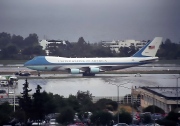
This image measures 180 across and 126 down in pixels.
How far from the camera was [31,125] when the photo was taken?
7883 millimetres

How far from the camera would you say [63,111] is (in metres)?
7.99

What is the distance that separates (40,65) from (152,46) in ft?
13.6

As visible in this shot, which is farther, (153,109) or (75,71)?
(75,71)

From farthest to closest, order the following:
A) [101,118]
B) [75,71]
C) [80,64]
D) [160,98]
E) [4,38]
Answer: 1. [4,38]
2. [80,64]
3. [75,71]
4. [160,98]
5. [101,118]

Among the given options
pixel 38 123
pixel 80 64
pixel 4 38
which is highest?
pixel 4 38

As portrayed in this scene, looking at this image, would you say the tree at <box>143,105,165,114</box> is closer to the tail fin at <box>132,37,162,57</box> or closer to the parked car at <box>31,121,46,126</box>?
the parked car at <box>31,121,46,126</box>

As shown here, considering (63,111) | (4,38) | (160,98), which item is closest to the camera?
(63,111)

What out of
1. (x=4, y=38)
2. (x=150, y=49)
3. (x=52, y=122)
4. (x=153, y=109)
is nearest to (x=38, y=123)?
(x=52, y=122)

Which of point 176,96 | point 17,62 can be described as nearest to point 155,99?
point 176,96

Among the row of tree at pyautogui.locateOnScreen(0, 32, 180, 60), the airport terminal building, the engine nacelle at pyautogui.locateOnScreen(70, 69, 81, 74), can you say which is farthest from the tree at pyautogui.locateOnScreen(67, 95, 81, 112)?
the row of tree at pyautogui.locateOnScreen(0, 32, 180, 60)

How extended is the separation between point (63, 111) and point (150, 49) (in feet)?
35.5

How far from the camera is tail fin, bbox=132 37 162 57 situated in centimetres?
1794

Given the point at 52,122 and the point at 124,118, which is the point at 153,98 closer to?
the point at 124,118

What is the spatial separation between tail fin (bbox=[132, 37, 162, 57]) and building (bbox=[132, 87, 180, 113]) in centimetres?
722
